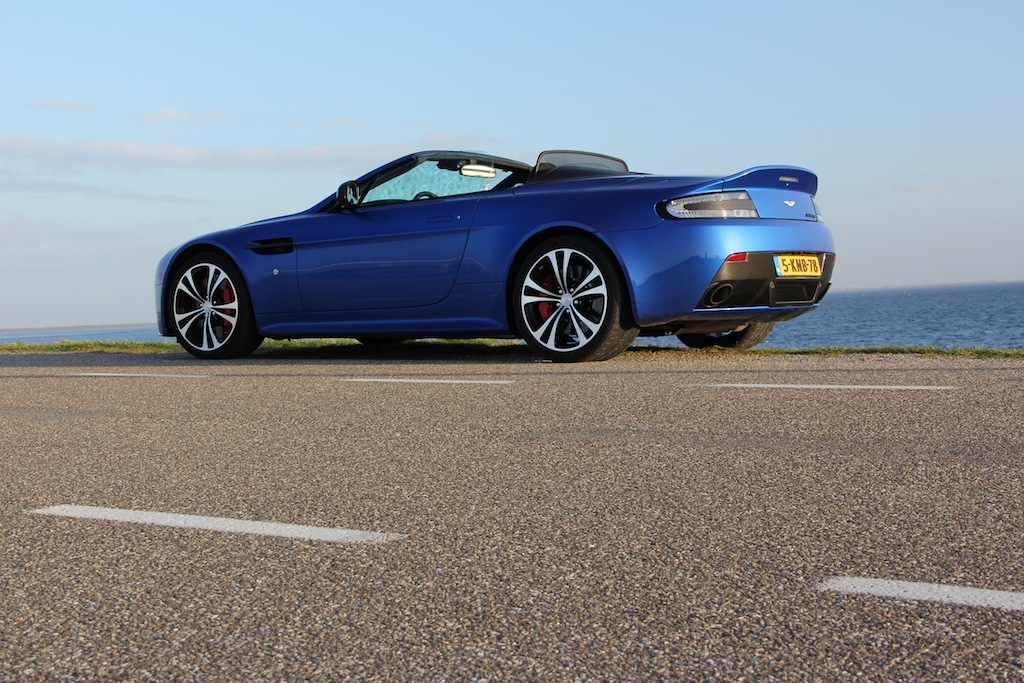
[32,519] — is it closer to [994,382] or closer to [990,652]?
[990,652]

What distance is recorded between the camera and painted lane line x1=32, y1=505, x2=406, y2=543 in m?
3.22

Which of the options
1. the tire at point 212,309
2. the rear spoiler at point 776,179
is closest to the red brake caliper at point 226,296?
the tire at point 212,309

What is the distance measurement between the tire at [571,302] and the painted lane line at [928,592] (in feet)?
16.1

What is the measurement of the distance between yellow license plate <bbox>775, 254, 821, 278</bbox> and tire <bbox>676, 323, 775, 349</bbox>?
3.62 feet

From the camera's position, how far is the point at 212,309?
371 inches

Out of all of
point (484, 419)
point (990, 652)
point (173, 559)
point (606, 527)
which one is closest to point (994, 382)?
point (484, 419)

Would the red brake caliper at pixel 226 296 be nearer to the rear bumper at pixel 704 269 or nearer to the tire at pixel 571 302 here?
the tire at pixel 571 302

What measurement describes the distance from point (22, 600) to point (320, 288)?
615 centimetres

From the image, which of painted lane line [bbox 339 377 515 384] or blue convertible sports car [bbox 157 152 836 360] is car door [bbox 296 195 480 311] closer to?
blue convertible sports car [bbox 157 152 836 360]

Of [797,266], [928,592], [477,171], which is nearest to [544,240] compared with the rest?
[477,171]

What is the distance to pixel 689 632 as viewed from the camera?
2369 millimetres

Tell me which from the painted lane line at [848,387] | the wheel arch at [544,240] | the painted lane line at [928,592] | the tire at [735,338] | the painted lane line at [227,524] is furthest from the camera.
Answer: the tire at [735,338]

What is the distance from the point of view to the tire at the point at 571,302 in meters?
7.52

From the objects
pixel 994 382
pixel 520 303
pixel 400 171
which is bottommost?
pixel 994 382
